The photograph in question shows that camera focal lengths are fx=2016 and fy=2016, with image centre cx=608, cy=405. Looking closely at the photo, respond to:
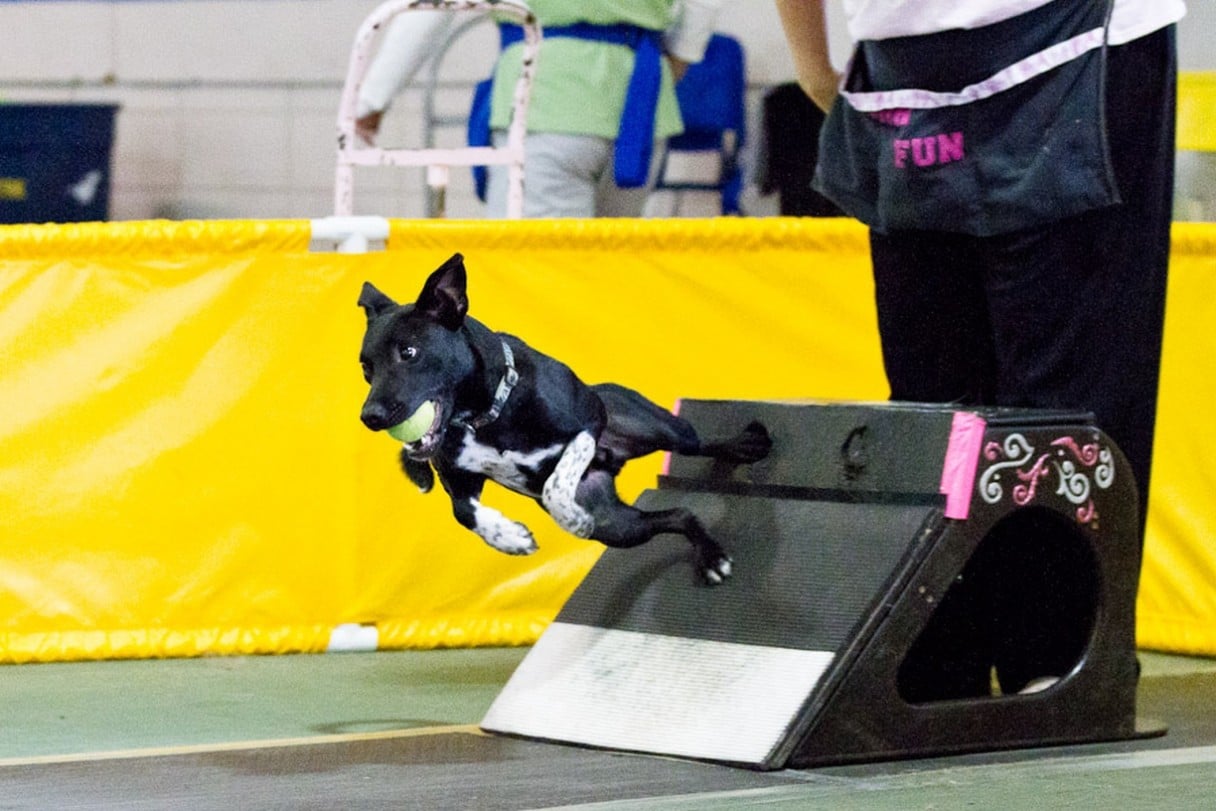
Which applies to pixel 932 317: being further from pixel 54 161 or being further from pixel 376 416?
pixel 54 161

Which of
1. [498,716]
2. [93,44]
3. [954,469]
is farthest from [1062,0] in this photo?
[93,44]

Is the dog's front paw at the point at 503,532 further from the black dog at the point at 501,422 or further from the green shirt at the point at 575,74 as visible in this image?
the green shirt at the point at 575,74

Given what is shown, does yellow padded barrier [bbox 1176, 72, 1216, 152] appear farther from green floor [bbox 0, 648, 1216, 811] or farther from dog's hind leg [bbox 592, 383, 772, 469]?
dog's hind leg [bbox 592, 383, 772, 469]

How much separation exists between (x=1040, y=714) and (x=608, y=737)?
0.72 meters

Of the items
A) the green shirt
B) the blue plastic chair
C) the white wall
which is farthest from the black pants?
the white wall

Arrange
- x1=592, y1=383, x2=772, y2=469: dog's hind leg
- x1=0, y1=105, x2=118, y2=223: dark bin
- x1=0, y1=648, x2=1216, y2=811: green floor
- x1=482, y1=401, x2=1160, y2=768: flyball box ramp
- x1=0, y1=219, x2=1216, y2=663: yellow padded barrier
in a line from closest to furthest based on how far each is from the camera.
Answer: x1=0, y1=648, x2=1216, y2=811: green floor < x1=482, y1=401, x2=1160, y2=768: flyball box ramp < x1=592, y1=383, x2=772, y2=469: dog's hind leg < x1=0, y1=219, x2=1216, y2=663: yellow padded barrier < x1=0, y1=105, x2=118, y2=223: dark bin

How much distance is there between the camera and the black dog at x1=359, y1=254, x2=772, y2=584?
2.87 m

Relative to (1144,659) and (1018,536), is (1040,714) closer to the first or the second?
(1018,536)

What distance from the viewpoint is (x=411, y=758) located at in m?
3.18

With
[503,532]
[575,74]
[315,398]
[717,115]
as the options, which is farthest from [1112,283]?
[717,115]

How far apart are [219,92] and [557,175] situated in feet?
16.1

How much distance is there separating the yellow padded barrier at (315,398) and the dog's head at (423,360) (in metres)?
1.40

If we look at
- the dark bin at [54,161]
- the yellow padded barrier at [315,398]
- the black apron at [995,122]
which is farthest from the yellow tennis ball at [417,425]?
the dark bin at [54,161]

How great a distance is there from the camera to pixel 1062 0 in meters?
3.26
